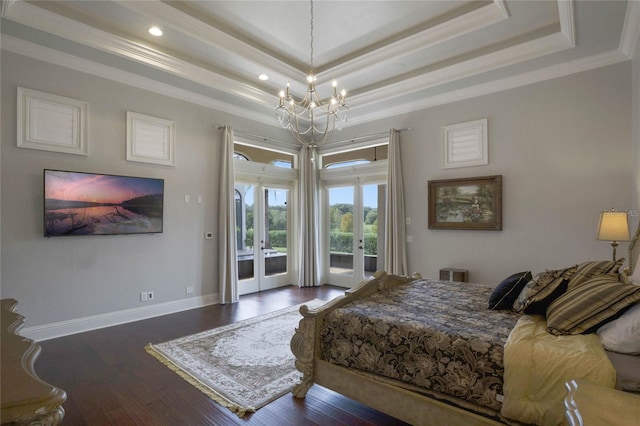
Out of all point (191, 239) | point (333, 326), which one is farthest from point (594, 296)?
point (191, 239)

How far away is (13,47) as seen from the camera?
367cm

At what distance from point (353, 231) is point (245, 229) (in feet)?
7.24

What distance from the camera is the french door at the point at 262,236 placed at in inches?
250

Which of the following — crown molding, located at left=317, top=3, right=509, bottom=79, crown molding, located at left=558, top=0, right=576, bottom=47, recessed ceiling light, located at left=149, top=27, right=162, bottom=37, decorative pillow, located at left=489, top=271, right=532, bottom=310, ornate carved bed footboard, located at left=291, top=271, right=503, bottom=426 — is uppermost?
crown molding, located at left=317, top=3, right=509, bottom=79

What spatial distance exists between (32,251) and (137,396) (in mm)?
2432

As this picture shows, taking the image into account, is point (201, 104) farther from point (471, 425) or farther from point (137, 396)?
point (471, 425)

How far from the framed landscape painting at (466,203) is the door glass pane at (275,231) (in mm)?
3138

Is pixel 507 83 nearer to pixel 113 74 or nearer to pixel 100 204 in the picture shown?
pixel 113 74

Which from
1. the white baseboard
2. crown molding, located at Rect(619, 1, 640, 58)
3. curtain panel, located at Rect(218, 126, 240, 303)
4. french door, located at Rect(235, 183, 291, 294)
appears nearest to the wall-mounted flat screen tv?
curtain panel, located at Rect(218, 126, 240, 303)

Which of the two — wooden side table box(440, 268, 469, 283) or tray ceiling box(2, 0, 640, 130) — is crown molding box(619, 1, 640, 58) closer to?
tray ceiling box(2, 0, 640, 130)

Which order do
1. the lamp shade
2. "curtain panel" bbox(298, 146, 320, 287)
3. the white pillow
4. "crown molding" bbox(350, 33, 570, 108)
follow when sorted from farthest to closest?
1. "curtain panel" bbox(298, 146, 320, 287)
2. "crown molding" bbox(350, 33, 570, 108)
3. the lamp shade
4. the white pillow

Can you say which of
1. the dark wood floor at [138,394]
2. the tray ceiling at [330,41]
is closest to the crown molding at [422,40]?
the tray ceiling at [330,41]

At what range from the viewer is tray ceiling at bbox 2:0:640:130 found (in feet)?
11.5

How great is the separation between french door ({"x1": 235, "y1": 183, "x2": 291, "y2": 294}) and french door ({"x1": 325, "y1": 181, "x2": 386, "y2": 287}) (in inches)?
36.9
